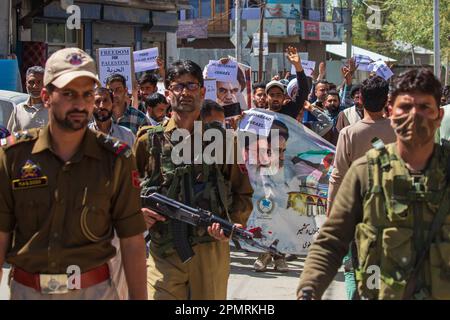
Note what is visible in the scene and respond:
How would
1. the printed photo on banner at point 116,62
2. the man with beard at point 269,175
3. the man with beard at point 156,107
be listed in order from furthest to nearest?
the printed photo on banner at point 116,62
the man with beard at point 156,107
the man with beard at point 269,175

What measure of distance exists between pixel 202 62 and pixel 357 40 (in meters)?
24.3

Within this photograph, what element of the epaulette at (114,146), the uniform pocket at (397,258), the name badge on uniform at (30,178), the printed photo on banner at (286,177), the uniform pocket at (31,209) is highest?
the epaulette at (114,146)

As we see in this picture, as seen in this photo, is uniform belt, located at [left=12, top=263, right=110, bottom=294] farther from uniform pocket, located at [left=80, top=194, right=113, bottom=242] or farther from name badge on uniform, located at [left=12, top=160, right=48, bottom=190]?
name badge on uniform, located at [left=12, top=160, right=48, bottom=190]

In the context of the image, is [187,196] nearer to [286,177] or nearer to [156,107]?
[286,177]

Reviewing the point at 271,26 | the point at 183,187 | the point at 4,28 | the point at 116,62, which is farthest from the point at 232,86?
the point at 271,26

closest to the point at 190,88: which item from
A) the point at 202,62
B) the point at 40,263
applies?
the point at 40,263

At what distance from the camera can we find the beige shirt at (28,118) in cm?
847

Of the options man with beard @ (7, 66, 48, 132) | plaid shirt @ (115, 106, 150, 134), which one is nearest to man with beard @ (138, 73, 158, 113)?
man with beard @ (7, 66, 48, 132)

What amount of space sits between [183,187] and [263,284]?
3539 mm

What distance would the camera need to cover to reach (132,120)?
8227 millimetres

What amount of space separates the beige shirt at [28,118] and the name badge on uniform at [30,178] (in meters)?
4.69

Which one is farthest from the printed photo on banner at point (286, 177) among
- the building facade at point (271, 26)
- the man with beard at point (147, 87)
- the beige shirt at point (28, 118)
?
the building facade at point (271, 26)

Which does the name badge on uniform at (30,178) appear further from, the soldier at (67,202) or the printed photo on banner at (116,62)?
the printed photo on banner at (116,62)

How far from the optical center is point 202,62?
41531 millimetres
